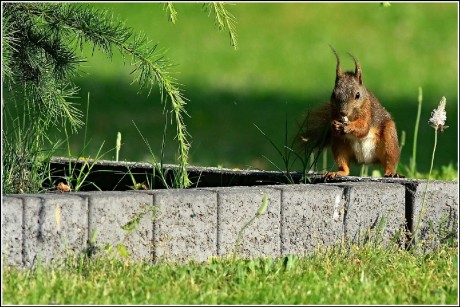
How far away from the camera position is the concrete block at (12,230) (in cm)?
391

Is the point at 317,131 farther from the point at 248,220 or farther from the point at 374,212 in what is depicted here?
the point at 248,220

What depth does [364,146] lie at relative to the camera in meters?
5.59

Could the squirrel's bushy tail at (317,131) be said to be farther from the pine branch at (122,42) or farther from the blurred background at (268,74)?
the blurred background at (268,74)

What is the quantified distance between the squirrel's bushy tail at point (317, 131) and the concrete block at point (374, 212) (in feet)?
2.79

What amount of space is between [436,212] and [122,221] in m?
1.61

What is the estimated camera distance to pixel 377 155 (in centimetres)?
560

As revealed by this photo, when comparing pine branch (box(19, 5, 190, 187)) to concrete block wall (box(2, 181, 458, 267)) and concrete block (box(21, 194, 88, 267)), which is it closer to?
concrete block wall (box(2, 181, 458, 267))

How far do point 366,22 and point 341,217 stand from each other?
1323 centimetres

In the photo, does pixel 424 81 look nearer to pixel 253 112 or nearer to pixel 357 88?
pixel 253 112

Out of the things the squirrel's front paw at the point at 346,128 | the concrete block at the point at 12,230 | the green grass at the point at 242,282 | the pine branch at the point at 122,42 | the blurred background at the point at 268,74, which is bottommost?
the green grass at the point at 242,282

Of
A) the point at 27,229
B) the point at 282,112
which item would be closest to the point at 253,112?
the point at 282,112

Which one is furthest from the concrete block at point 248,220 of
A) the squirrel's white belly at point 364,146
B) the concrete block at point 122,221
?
the squirrel's white belly at point 364,146

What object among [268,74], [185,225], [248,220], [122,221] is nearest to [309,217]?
[248,220]

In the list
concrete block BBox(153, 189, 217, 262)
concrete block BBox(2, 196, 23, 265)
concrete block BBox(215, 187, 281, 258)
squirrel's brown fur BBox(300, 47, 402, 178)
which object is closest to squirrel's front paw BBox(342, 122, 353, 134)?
squirrel's brown fur BBox(300, 47, 402, 178)
